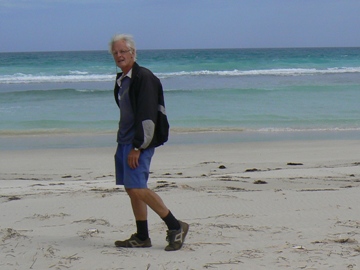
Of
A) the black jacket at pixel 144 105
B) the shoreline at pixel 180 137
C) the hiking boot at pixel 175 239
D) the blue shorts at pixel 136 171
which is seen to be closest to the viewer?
the black jacket at pixel 144 105

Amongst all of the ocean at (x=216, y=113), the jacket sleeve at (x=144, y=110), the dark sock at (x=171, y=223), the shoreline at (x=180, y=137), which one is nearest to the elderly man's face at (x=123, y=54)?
the jacket sleeve at (x=144, y=110)

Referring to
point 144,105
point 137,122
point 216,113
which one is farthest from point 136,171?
point 216,113

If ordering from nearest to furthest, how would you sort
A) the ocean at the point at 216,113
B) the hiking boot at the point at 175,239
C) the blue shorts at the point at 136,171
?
the blue shorts at the point at 136,171
the hiking boot at the point at 175,239
the ocean at the point at 216,113

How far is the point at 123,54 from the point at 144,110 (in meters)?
0.40

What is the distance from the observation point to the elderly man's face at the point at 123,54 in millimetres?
4121

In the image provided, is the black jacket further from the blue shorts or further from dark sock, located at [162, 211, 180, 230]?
dark sock, located at [162, 211, 180, 230]

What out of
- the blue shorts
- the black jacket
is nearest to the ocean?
the blue shorts

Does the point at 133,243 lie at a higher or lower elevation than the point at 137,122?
lower

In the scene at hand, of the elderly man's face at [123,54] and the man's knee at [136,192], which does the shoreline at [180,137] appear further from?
the elderly man's face at [123,54]

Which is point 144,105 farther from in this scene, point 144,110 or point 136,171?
point 136,171

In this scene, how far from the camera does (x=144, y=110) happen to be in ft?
13.3

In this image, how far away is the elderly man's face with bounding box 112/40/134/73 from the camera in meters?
4.12

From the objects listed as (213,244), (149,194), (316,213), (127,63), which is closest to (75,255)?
(149,194)

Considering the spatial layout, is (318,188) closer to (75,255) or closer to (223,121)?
(75,255)
